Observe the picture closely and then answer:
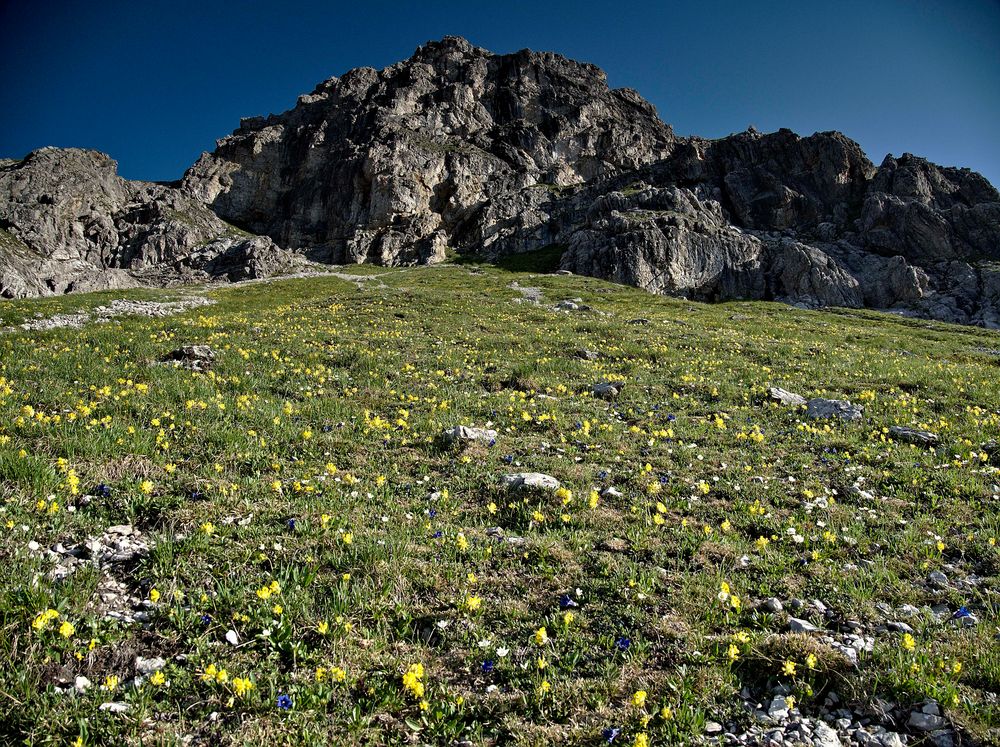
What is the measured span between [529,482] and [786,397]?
9.77m

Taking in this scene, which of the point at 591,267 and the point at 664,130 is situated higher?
the point at 664,130

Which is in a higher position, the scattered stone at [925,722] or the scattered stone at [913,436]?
the scattered stone at [913,436]

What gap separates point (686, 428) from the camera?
11414 millimetres

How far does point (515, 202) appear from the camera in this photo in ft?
429

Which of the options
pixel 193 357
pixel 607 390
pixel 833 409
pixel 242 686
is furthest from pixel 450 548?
pixel 833 409

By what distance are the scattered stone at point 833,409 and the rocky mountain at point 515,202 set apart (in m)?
75.2

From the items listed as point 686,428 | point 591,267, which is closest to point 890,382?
point 686,428

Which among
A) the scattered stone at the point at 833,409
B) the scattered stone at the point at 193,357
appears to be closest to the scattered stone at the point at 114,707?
the scattered stone at the point at 193,357

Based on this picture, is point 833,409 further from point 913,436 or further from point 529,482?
point 529,482

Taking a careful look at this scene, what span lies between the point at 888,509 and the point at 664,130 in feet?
683

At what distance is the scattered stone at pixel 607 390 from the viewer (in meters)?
14.1

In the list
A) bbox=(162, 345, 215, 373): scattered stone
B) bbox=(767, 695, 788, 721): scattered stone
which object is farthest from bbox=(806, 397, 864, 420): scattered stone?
bbox=(162, 345, 215, 373): scattered stone

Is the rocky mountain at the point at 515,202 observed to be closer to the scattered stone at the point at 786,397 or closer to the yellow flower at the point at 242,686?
the scattered stone at the point at 786,397

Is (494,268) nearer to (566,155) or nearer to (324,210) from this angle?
(324,210)
